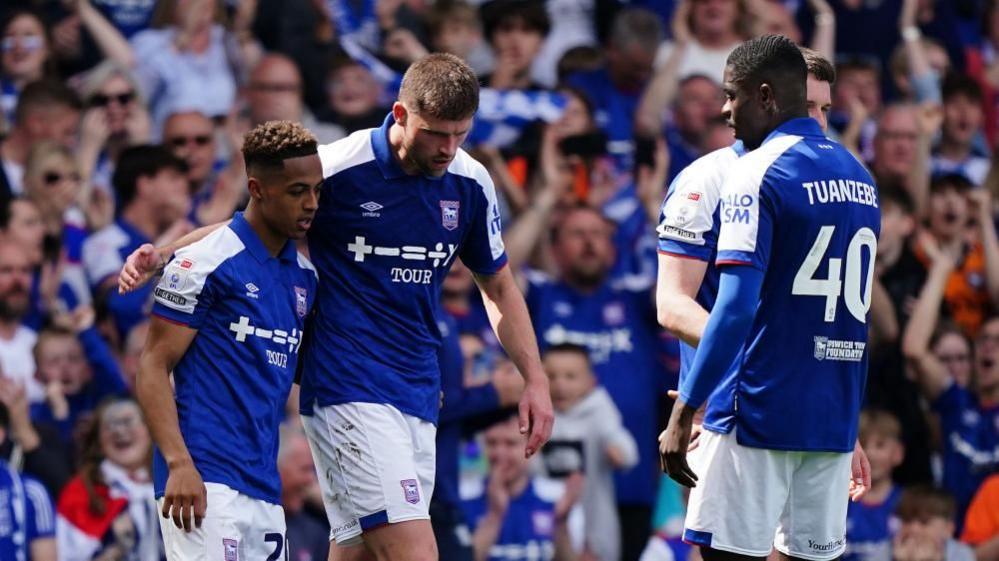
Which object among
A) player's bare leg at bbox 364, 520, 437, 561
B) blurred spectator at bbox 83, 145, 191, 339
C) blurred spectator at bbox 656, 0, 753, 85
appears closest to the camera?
player's bare leg at bbox 364, 520, 437, 561

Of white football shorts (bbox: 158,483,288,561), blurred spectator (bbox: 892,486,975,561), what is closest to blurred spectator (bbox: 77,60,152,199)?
blurred spectator (bbox: 892,486,975,561)

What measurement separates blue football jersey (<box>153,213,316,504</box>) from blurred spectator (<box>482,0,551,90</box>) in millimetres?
6491

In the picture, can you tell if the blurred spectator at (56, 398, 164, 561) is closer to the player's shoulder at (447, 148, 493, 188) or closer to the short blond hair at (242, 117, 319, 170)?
the player's shoulder at (447, 148, 493, 188)

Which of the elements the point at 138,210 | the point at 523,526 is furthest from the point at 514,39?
the point at 523,526

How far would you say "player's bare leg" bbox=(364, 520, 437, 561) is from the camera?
7.02 metres

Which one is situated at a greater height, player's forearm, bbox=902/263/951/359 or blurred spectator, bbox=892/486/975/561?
player's forearm, bbox=902/263/951/359

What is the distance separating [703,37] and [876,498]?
3.87 meters

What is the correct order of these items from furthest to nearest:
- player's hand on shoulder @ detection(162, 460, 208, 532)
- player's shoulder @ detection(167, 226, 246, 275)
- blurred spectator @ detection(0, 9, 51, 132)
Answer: blurred spectator @ detection(0, 9, 51, 132) < player's shoulder @ detection(167, 226, 246, 275) < player's hand on shoulder @ detection(162, 460, 208, 532)

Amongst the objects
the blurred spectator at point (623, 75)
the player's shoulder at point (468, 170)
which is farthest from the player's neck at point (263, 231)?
the blurred spectator at point (623, 75)

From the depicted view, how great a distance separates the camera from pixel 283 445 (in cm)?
1059

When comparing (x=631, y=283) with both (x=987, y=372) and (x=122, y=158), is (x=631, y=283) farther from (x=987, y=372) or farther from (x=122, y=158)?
(x=122, y=158)

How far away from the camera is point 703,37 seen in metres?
13.6

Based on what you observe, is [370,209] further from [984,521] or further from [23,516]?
[984,521]

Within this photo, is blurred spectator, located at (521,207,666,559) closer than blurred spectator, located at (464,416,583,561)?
No
